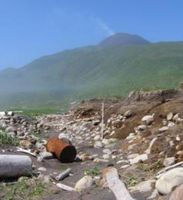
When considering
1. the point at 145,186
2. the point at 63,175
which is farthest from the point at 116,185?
the point at 63,175

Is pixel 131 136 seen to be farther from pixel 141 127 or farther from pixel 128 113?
pixel 128 113

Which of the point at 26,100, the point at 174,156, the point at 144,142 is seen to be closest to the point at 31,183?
the point at 174,156

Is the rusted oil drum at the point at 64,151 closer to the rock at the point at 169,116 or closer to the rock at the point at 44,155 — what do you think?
the rock at the point at 44,155

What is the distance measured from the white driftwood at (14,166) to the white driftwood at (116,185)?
2371mm

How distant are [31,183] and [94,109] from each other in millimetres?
20867

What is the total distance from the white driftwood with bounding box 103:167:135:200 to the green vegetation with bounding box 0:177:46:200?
4.84 ft

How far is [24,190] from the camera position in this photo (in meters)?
14.5

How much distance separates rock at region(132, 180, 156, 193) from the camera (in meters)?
12.5

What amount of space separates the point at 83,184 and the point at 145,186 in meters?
1.90

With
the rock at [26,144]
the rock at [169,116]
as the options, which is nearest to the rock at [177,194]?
the rock at [26,144]

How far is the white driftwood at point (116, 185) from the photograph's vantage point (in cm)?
A: 1186

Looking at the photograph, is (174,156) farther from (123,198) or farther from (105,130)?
(105,130)

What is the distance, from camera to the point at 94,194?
13.1 meters

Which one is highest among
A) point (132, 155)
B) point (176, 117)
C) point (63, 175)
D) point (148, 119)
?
point (176, 117)
